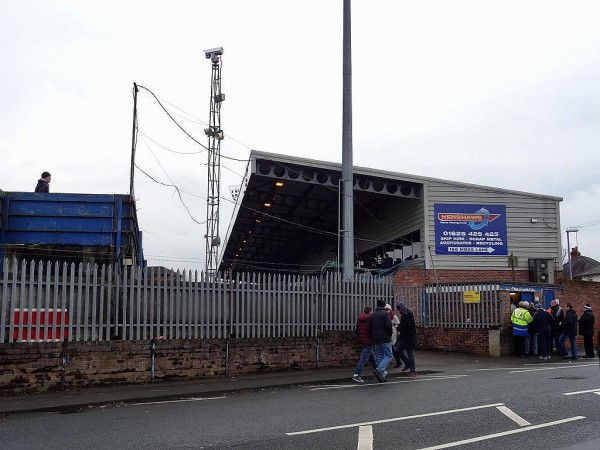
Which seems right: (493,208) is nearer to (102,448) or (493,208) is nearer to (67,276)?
(67,276)

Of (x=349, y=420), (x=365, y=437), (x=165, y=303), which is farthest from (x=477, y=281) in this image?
(x=365, y=437)

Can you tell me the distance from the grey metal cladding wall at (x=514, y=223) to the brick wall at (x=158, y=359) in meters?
15.7

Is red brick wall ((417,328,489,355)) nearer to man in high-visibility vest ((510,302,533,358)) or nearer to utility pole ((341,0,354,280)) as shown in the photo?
man in high-visibility vest ((510,302,533,358))

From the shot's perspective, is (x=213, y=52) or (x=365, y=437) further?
(x=213, y=52)

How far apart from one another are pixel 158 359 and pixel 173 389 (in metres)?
1.13

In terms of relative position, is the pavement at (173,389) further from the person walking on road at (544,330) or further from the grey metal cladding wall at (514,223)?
the grey metal cladding wall at (514,223)

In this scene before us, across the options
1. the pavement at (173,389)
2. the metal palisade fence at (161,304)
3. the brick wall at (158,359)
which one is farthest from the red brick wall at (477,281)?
the brick wall at (158,359)

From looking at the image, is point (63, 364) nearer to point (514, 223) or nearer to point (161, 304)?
point (161, 304)

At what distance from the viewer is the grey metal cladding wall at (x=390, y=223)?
106 feet

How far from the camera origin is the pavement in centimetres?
1070

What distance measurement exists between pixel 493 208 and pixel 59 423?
2597 centimetres

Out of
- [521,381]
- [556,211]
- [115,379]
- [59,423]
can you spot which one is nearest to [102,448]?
[59,423]

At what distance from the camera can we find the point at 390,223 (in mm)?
35594

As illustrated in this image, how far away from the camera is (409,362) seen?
14.9 m
